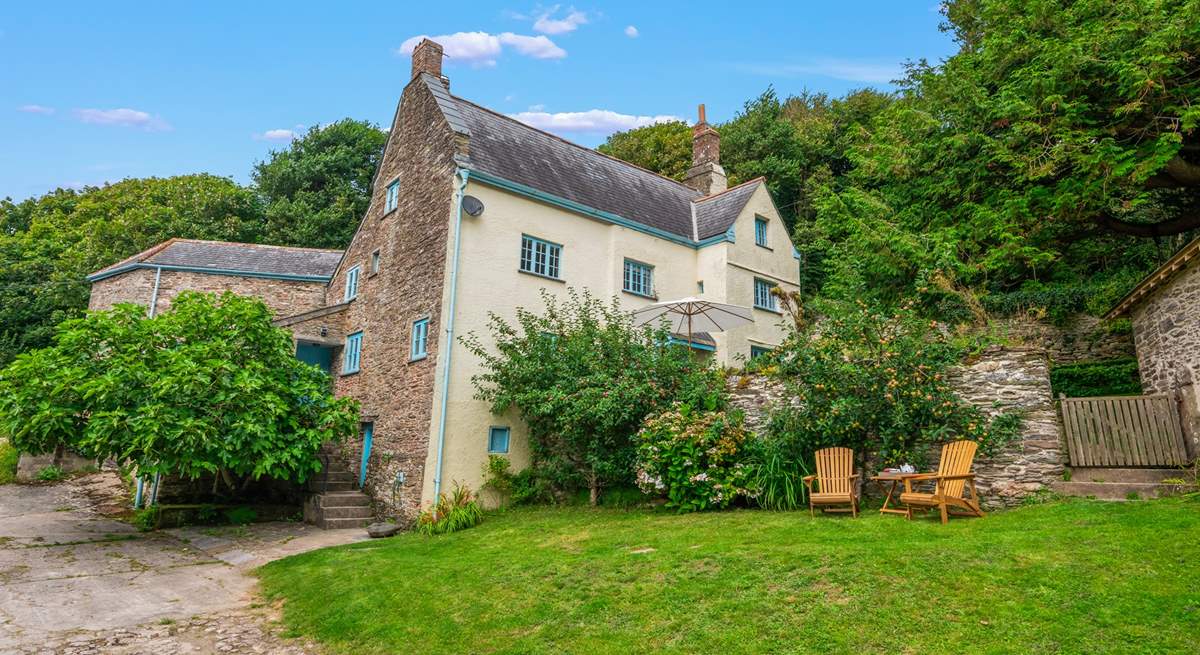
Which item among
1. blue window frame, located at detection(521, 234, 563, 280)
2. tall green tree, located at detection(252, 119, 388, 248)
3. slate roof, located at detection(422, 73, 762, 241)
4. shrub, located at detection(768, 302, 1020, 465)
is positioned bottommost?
shrub, located at detection(768, 302, 1020, 465)

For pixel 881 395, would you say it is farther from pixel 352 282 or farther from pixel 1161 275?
pixel 352 282

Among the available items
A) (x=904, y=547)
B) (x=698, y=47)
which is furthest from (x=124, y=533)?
(x=698, y=47)

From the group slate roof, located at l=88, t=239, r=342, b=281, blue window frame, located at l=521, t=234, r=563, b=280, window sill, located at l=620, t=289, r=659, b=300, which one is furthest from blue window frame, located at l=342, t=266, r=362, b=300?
window sill, located at l=620, t=289, r=659, b=300

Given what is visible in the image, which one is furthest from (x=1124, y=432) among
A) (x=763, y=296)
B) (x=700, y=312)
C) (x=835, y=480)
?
(x=763, y=296)

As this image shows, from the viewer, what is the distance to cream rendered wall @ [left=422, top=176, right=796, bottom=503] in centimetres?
1340

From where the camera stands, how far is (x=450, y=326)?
44.4ft

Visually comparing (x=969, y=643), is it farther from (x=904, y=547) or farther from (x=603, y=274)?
(x=603, y=274)

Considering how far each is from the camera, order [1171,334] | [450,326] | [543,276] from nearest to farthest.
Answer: [1171,334], [450,326], [543,276]

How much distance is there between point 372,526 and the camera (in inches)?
503

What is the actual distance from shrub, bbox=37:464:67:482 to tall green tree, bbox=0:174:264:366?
8118 millimetres

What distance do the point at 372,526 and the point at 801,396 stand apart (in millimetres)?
8681

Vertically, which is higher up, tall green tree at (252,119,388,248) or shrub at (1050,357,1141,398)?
tall green tree at (252,119,388,248)

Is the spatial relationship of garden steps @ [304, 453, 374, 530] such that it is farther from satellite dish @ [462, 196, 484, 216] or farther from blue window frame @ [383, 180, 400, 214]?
satellite dish @ [462, 196, 484, 216]

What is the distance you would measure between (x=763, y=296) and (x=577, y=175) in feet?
22.6
